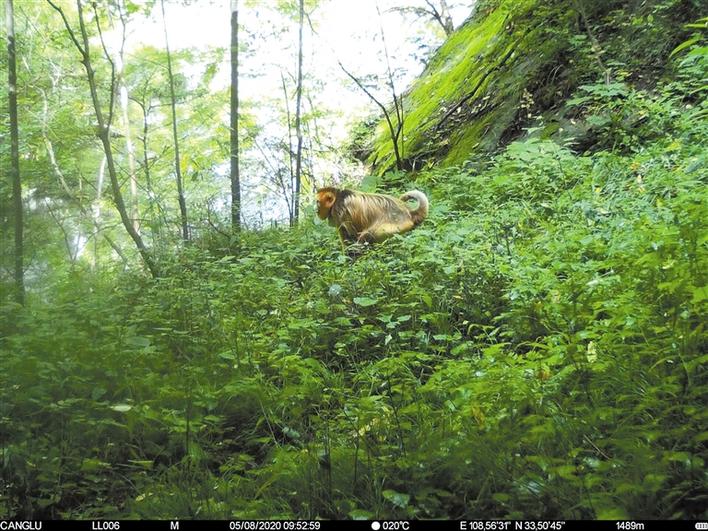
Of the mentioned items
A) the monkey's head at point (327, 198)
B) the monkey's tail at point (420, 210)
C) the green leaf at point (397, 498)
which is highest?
the monkey's head at point (327, 198)

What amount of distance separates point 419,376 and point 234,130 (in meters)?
6.69

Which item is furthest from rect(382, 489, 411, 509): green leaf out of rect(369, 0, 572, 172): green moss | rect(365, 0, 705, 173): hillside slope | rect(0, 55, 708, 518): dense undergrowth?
rect(369, 0, 572, 172): green moss

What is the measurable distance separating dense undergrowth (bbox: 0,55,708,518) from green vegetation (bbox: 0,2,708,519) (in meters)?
0.01

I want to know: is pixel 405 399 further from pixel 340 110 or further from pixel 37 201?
pixel 37 201

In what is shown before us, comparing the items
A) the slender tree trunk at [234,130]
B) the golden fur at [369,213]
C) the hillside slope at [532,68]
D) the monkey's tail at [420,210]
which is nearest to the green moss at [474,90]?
the hillside slope at [532,68]

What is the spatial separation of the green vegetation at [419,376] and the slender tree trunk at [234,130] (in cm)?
301

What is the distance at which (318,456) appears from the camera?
2480mm

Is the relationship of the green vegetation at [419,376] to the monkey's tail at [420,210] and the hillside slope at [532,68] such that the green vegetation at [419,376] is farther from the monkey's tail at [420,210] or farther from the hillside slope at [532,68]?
the hillside slope at [532,68]

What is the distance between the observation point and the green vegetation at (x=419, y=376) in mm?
2166

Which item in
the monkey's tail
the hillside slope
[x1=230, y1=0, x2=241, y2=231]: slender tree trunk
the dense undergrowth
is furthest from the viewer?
[x1=230, y1=0, x2=241, y2=231]: slender tree trunk

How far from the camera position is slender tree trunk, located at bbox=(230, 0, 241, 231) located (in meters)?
8.66

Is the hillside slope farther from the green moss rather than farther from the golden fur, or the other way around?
the golden fur

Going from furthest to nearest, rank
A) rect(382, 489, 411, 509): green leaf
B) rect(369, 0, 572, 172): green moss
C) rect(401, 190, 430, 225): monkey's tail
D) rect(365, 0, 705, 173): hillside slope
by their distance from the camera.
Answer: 1. rect(369, 0, 572, 172): green moss
2. rect(365, 0, 705, 173): hillside slope
3. rect(401, 190, 430, 225): monkey's tail
4. rect(382, 489, 411, 509): green leaf

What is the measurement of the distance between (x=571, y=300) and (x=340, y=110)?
480 inches
